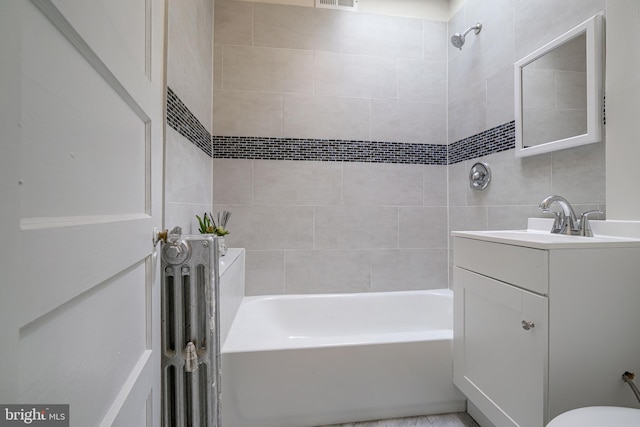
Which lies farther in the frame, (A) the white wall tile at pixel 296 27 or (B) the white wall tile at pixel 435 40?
(B) the white wall tile at pixel 435 40

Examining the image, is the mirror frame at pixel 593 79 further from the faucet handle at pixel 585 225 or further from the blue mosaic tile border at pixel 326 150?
the blue mosaic tile border at pixel 326 150

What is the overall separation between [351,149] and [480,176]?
91cm

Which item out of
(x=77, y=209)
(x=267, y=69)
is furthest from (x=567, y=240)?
(x=267, y=69)

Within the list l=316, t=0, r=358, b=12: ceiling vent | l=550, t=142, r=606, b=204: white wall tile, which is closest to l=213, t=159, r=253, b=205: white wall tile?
l=316, t=0, r=358, b=12: ceiling vent

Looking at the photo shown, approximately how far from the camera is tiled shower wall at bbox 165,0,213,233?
1.17m

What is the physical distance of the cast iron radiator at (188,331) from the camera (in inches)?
31.1

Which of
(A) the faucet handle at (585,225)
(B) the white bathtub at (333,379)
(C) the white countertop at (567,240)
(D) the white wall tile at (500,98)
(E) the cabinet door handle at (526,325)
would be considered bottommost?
(B) the white bathtub at (333,379)

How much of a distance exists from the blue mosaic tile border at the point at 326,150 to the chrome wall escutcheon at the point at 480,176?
1.15ft

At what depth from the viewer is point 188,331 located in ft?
2.66

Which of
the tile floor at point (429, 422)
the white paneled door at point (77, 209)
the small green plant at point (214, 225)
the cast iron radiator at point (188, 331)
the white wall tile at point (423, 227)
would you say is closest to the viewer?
the white paneled door at point (77, 209)

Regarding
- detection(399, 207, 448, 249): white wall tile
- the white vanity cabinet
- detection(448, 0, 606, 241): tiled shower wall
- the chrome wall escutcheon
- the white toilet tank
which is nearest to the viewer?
the white toilet tank

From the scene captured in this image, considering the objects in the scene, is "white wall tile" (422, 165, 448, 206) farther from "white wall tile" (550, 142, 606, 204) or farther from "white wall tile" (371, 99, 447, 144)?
"white wall tile" (550, 142, 606, 204)

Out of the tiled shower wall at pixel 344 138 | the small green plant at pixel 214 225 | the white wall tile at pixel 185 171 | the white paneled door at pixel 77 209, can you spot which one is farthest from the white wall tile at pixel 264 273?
the white paneled door at pixel 77 209

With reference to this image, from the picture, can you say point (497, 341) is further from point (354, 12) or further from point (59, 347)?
point (354, 12)
